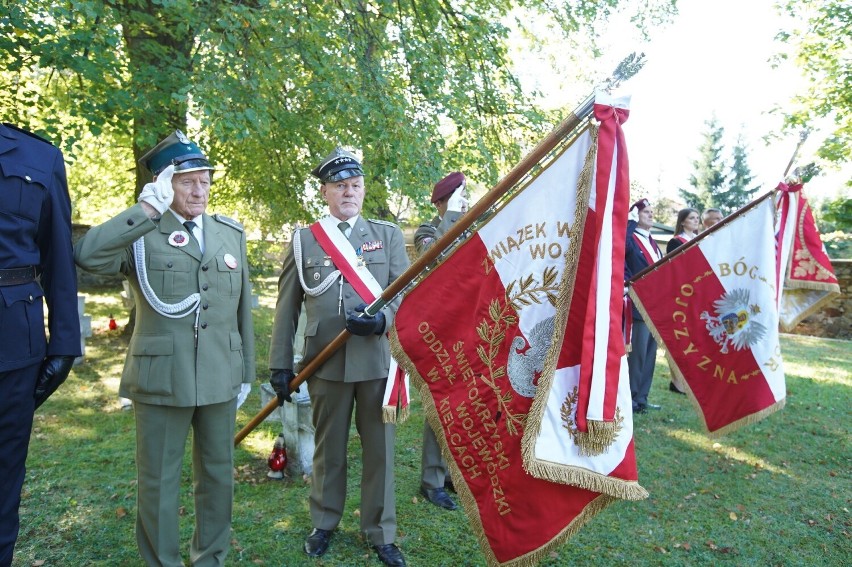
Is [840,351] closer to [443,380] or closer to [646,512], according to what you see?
[646,512]

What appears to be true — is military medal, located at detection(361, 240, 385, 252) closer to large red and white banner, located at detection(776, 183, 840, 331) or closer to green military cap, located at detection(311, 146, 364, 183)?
green military cap, located at detection(311, 146, 364, 183)

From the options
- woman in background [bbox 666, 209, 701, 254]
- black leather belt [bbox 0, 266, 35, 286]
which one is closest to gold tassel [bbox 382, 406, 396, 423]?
black leather belt [bbox 0, 266, 35, 286]

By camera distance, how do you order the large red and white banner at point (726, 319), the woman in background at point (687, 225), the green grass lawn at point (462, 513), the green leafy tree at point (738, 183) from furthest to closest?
1. the green leafy tree at point (738, 183)
2. the woman in background at point (687, 225)
3. the large red and white banner at point (726, 319)
4. the green grass lawn at point (462, 513)

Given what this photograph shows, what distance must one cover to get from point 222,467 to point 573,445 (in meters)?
1.86

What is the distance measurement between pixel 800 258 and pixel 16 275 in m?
5.11

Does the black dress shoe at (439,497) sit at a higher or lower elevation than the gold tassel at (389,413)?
lower

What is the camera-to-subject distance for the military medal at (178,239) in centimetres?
299

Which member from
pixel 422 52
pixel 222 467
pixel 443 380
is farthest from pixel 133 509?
pixel 422 52

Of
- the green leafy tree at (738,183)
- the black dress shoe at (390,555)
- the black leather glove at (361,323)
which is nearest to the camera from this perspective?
the black leather glove at (361,323)

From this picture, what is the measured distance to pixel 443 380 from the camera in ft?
9.00

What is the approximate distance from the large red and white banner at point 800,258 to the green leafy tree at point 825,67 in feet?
31.4

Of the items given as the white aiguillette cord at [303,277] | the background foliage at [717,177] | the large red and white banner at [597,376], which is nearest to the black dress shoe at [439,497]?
the white aiguillette cord at [303,277]

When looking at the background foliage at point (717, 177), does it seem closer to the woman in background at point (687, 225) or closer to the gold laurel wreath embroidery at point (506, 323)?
the woman in background at point (687, 225)

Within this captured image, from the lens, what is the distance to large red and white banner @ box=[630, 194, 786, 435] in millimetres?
4223
